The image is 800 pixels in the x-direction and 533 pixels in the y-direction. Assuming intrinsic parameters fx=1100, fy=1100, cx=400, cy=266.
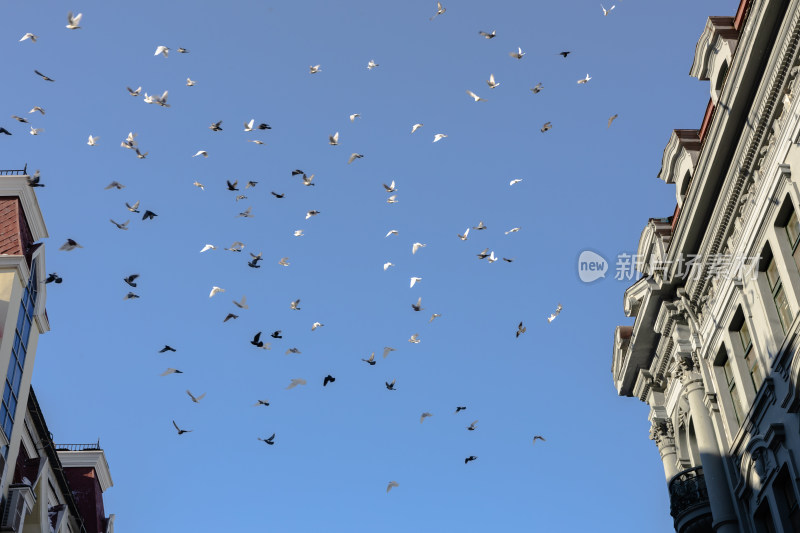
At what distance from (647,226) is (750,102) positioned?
7.10 m

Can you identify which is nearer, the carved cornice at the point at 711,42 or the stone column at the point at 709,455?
the stone column at the point at 709,455

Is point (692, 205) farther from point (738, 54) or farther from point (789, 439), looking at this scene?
point (789, 439)

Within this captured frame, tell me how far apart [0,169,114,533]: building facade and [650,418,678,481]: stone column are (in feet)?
62.9

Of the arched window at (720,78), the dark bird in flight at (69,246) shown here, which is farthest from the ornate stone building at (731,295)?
the dark bird in flight at (69,246)

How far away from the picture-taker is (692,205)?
29.0 m

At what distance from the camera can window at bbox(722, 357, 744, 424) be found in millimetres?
28953

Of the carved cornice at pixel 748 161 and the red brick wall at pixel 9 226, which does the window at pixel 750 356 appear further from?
the red brick wall at pixel 9 226

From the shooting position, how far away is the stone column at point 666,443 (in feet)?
111

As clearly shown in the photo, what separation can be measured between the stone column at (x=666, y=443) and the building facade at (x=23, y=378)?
755 inches

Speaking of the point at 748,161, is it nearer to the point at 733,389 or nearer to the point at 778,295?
the point at 778,295

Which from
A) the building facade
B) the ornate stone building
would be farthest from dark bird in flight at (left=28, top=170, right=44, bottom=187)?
the ornate stone building

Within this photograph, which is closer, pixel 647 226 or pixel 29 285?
pixel 647 226

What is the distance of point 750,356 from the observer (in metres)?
28.1

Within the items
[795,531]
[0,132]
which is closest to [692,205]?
[795,531]
